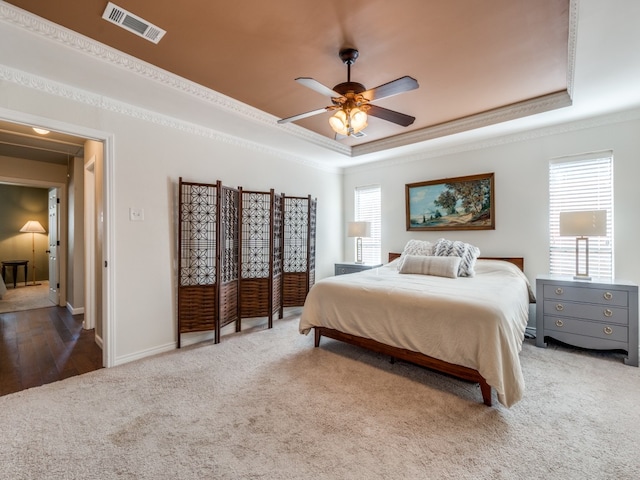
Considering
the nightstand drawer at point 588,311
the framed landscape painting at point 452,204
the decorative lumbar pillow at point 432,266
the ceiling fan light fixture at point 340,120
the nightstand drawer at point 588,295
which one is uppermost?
the ceiling fan light fixture at point 340,120

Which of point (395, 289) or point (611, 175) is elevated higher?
point (611, 175)

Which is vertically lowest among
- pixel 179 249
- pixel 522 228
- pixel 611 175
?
pixel 179 249

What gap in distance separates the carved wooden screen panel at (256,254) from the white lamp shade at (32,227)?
688 centimetres

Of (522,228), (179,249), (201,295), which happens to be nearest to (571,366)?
(522,228)

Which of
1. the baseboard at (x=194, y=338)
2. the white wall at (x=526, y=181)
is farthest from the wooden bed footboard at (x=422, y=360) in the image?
the white wall at (x=526, y=181)

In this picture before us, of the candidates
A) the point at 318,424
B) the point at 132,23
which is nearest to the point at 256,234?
the point at 132,23

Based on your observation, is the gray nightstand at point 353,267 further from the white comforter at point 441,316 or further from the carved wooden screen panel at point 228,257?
the carved wooden screen panel at point 228,257

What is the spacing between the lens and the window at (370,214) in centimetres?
549

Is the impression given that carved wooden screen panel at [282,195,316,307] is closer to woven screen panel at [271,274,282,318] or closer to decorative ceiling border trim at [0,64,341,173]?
woven screen panel at [271,274,282,318]

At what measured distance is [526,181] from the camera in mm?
3920

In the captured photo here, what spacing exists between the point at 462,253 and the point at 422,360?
1.82 m

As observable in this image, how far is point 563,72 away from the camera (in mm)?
2682

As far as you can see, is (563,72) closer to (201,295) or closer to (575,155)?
(575,155)

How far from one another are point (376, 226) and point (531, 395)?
3570 millimetres
